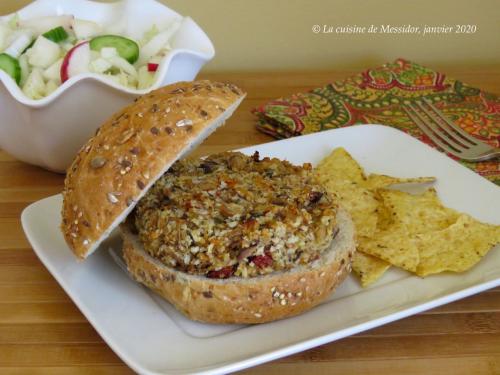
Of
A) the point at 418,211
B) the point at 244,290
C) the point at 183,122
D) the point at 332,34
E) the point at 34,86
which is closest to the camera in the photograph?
the point at 244,290

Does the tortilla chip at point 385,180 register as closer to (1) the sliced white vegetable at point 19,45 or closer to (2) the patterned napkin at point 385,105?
(2) the patterned napkin at point 385,105

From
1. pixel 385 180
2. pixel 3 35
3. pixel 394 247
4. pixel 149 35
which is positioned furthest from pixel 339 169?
pixel 3 35

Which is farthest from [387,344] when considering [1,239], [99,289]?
[1,239]

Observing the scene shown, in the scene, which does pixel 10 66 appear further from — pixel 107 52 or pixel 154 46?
pixel 154 46

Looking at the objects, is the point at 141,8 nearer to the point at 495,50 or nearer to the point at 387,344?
the point at 387,344

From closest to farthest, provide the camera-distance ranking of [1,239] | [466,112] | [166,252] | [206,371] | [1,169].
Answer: [206,371] → [166,252] → [1,239] → [1,169] → [466,112]

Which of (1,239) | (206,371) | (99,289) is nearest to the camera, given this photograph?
(206,371)
